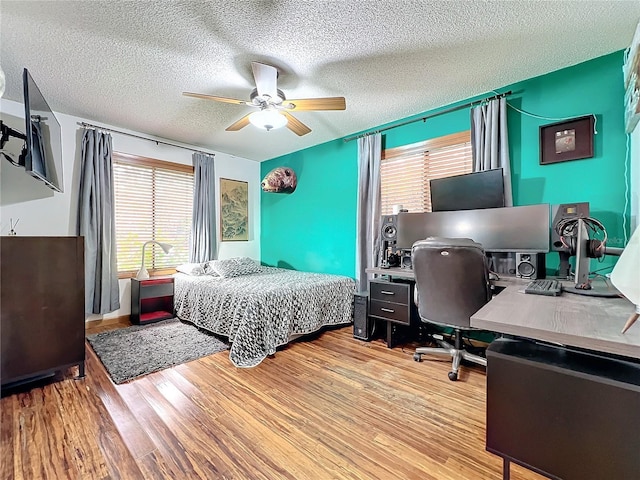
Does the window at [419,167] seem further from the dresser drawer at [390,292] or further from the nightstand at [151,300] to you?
the nightstand at [151,300]

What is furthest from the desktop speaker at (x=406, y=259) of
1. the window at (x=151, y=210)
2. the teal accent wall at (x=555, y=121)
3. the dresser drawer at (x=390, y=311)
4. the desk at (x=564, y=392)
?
the window at (x=151, y=210)

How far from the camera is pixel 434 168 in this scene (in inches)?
124

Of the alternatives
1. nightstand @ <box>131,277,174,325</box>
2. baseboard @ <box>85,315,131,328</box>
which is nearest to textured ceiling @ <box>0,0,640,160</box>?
nightstand @ <box>131,277,174,325</box>

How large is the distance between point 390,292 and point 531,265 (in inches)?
45.0

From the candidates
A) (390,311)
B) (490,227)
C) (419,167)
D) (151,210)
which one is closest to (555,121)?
(490,227)

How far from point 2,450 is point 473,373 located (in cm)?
291

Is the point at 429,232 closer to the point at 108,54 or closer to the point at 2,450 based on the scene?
the point at 108,54

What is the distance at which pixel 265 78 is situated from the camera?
2209 mm

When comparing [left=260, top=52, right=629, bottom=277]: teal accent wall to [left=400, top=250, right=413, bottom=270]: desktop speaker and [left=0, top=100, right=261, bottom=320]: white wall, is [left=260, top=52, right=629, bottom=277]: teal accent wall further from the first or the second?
[left=0, top=100, right=261, bottom=320]: white wall

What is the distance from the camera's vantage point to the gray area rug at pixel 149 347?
2336 millimetres

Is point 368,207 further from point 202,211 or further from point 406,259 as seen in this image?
point 202,211

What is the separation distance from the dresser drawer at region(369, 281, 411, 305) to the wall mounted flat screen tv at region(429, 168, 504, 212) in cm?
89

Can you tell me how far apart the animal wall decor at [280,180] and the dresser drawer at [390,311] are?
2401 mm

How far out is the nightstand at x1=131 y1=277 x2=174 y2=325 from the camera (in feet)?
11.4
